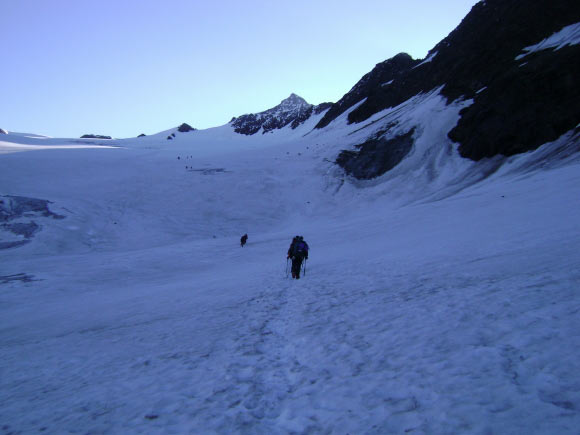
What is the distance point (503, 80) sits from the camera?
112 ft

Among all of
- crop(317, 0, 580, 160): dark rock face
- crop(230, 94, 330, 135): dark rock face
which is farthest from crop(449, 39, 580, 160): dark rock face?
crop(230, 94, 330, 135): dark rock face

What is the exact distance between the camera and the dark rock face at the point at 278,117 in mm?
109312

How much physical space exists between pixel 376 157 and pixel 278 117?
331 ft

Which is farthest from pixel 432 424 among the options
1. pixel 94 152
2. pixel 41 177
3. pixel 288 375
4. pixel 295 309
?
pixel 94 152

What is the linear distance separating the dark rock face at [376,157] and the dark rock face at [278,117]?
6508 cm

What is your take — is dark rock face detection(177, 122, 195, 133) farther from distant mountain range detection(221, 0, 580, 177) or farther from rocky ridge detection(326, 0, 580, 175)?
rocky ridge detection(326, 0, 580, 175)

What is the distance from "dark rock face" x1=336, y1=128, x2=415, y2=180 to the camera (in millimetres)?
37469

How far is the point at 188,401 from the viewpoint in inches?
165

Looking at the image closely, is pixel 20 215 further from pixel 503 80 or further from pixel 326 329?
pixel 503 80

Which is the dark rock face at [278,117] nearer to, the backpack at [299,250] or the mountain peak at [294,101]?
the mountain peak at [294,101]

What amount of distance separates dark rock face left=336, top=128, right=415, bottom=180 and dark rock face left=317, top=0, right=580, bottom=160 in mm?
5359

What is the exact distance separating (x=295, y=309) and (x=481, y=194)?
18605 mm

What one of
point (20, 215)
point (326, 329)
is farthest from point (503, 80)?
point (20, 215)

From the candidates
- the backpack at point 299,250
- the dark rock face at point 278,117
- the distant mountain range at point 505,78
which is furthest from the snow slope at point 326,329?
the dark rock face at point 278,117
